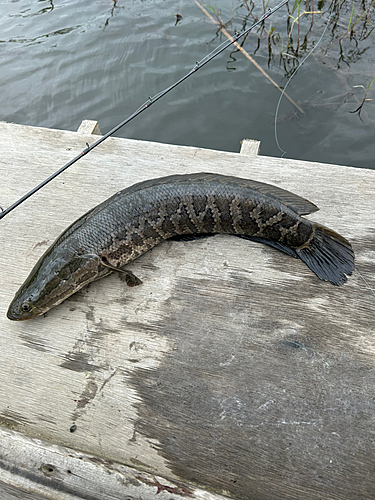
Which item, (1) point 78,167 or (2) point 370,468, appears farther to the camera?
(1) point 78,167

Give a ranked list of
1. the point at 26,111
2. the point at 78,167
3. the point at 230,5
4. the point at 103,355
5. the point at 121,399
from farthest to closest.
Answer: the point at 230,5, the point at 26,111, the point at 78,167, the point at 103,355, the point at 121,399

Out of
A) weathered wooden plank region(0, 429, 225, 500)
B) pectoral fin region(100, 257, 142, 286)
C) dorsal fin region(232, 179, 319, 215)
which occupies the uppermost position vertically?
dorsal fin region(232, 179, 319, 215)

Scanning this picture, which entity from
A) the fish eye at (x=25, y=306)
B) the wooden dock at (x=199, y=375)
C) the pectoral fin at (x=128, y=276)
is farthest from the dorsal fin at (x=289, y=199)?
the fish eye at (x=25, y=306)

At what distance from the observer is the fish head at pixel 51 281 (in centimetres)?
264

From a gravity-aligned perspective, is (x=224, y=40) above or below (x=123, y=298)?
above

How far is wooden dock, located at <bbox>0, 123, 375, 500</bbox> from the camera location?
1923 mm

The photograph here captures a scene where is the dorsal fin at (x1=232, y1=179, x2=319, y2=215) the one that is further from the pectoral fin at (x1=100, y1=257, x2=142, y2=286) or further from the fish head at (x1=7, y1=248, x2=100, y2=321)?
the fish head at (x1=7, y1=248, x2=100, y2=321)

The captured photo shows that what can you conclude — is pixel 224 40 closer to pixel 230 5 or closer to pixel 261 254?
pixel 230 5

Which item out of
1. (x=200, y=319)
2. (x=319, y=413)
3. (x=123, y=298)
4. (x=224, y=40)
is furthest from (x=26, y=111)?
(x=319, y=413)

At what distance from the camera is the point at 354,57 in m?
6.89

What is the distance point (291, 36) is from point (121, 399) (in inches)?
318

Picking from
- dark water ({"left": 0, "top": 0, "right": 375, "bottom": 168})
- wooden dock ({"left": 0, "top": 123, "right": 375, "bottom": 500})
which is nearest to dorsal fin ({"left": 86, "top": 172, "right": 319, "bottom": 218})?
wooden dock ({"left": 0, "top": 123, "right": 375, "bottom": 500})

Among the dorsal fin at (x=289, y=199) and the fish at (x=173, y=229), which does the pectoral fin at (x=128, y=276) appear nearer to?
the fish at (x=173, y=229)

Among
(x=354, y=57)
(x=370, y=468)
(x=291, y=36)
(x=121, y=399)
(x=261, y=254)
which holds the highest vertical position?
(x=291, y=36)
